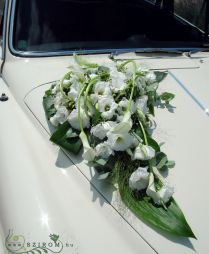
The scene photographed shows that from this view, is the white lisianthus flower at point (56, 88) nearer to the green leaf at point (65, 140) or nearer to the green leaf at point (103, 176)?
the green leaf at point (65, 140)

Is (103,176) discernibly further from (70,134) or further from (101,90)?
(101,90)

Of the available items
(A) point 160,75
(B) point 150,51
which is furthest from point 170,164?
(B) point 150,51

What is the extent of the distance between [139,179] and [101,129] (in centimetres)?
29

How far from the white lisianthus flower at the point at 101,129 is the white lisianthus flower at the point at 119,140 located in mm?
48

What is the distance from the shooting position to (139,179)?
189cm

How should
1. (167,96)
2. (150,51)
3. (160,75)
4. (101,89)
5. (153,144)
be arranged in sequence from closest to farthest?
(153,144)
(101,89)
(167,96)
(160,75)
(150,51)

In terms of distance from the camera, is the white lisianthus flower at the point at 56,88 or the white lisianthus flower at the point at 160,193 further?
the white lisianthus flower at the point at 56,88

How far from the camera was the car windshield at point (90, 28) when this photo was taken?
2.93 metres

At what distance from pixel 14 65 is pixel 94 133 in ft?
3.38

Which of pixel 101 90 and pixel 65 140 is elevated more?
pixel 101 90

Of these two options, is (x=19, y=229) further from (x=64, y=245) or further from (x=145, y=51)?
(x=145, y=51)

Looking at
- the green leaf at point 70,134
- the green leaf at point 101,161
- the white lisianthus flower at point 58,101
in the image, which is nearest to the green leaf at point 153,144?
the green leaf at point 101,161

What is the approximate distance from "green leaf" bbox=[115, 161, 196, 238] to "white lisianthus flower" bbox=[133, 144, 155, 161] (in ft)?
0.36

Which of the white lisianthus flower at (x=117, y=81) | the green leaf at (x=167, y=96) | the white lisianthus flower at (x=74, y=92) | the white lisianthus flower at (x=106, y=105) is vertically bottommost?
the green leaf at (x=167, y=96)
